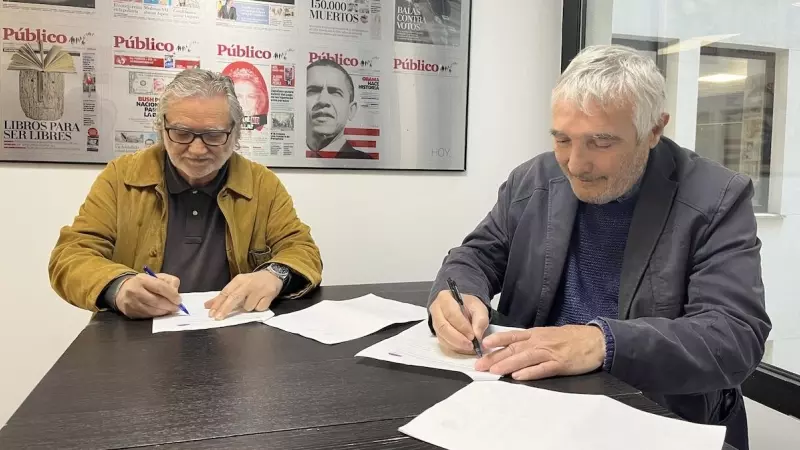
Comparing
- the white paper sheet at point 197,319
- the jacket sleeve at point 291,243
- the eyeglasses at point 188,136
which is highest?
the eyeglasses at point 188,136

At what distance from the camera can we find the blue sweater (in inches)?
53.0

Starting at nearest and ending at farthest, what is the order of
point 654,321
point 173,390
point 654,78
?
point 173,390 < point 654,321 < point 654,78

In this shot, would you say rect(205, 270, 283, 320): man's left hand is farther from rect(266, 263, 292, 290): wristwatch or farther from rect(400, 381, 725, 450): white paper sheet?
rect(400, 381, 725, 450): white paper sheet

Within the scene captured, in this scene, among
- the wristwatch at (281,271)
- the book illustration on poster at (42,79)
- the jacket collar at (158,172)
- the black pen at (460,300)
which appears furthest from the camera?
the book illustration on poster at (42,79)

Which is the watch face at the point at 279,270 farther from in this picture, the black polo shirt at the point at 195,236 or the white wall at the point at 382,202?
the white wall at the point at 382,202

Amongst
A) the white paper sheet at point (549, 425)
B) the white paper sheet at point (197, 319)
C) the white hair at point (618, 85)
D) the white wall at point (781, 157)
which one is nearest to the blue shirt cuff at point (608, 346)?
the white paper sheet at point (549, 425)

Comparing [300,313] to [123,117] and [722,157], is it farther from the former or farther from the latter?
[722,157]

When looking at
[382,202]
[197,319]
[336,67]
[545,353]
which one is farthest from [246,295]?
[336,67]

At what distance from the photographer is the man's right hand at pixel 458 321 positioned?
3.58 ft

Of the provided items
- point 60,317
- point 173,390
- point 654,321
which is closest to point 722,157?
point 654,321

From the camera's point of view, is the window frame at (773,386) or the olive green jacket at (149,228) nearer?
the olive green jacket at (149,228)

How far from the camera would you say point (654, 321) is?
41.9 inches

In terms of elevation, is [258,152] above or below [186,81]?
below

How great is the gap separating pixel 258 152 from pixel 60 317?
3.14 ft
